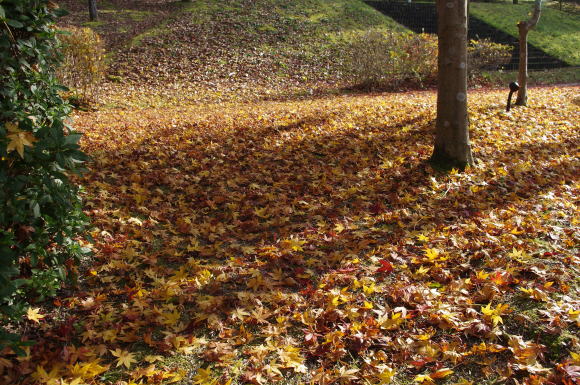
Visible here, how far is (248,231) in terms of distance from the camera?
4328mm

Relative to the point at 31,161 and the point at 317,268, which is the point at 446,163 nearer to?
the point at 317,268

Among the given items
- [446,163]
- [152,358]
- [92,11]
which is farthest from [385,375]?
[92,11]

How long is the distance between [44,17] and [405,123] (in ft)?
20.4

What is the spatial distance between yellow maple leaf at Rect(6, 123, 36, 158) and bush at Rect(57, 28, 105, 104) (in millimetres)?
8521

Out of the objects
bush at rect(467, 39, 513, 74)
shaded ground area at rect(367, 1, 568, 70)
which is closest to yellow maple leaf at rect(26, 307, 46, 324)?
bush at rect(467, 39, 513, 74)

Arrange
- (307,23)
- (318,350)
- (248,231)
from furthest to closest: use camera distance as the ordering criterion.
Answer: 1. (307,23)
2. (248,231)
3. (318,350)

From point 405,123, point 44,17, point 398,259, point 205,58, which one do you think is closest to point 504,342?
point 398,259

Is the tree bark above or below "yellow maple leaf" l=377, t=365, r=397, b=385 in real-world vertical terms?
above

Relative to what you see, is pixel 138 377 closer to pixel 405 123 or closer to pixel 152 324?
pixel 152 324

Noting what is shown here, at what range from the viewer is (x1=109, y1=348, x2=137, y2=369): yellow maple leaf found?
8.45 feet

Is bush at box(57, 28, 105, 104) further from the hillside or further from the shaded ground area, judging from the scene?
the shaded ground area

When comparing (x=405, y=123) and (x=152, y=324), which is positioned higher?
(x=405, y=123)

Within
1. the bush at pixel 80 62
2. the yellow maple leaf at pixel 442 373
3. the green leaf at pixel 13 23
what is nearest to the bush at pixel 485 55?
the bush at pixel 80 62

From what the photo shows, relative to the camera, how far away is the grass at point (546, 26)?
20.4m
